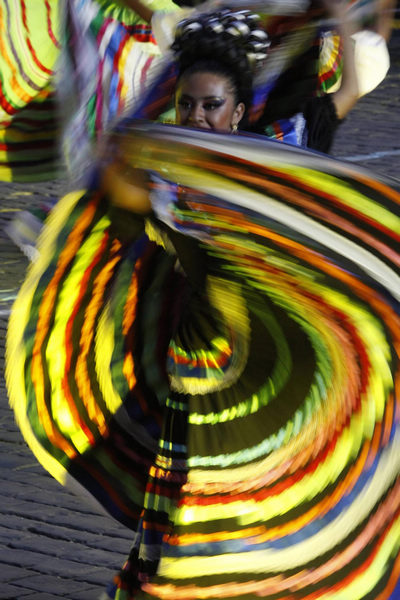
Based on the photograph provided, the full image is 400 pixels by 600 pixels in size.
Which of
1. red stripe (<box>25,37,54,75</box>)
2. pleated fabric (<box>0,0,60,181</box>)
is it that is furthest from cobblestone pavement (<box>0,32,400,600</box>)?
red stripe (<box>25,37,54,75</box>)

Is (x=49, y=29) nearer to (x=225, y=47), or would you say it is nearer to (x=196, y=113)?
(x=225, y=47)

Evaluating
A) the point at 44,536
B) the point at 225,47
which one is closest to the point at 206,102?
the point at 225,47

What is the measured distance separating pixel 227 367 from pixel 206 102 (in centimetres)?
59

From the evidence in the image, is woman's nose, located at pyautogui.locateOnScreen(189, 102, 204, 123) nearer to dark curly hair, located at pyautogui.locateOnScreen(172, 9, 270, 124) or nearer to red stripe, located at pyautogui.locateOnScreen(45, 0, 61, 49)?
dark curly hair, located at pyautogui.locateOnScreen(172, 9, 270, 124)

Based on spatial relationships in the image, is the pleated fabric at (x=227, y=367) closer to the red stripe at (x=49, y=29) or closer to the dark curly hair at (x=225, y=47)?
the dark curly hair at (x=225, y=47)

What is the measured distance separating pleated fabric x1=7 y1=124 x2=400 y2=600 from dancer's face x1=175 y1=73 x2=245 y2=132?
0.89 feet

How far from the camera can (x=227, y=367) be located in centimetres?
312

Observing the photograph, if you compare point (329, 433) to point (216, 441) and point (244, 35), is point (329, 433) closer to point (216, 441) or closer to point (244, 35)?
point (216, 441)

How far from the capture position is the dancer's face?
306 centimetres

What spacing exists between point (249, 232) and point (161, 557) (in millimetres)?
831

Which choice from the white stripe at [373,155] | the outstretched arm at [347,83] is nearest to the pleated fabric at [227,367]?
the outstretched arm at [347,83]

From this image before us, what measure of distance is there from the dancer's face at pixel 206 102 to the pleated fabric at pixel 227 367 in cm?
27

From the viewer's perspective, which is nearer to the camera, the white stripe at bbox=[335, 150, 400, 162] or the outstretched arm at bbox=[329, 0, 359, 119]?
the outstretched arm at bbox=[329, 0, 359, 119]

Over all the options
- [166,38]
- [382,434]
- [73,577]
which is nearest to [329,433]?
[382,434]
